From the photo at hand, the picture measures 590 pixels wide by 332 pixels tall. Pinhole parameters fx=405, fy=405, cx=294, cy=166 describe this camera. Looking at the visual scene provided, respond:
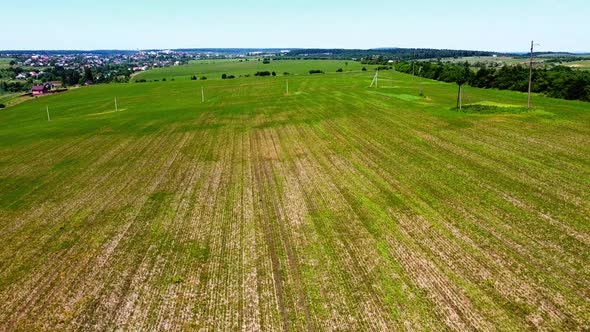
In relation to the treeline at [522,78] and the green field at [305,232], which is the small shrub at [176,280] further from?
the treeline at [522,78]

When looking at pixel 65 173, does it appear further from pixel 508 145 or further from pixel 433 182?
pixel 508 145

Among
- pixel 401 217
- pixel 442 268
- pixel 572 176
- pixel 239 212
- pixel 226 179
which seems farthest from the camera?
pixel 226 179

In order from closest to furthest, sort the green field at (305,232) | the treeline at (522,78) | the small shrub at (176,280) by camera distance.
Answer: the green field at (305,232), the small shrub at (176,280), the treeline at (522,78)

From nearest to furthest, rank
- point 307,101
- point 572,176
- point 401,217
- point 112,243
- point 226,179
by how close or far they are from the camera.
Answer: point 112,243
point 401,217
point 572,176
point 226,179
point 307,101

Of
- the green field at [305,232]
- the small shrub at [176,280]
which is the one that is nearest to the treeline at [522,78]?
the green field at [305,232]

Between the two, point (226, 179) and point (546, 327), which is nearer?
point (546, 327)

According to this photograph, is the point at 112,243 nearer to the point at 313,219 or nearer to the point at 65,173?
the point at 313,219

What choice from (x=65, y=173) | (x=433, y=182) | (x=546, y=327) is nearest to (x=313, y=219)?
(x=433, y=182)
